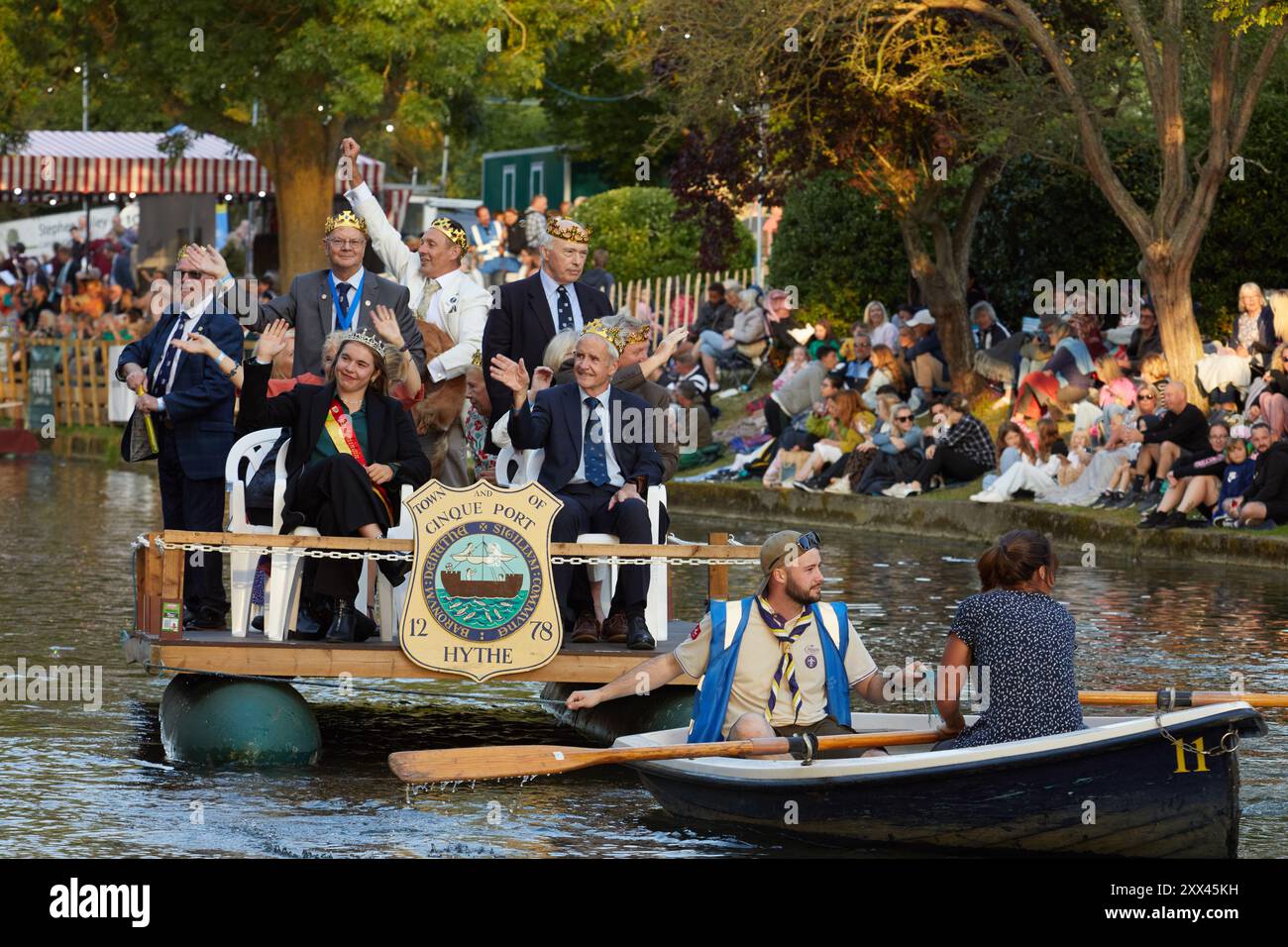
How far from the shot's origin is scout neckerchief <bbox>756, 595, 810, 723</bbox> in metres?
10.1

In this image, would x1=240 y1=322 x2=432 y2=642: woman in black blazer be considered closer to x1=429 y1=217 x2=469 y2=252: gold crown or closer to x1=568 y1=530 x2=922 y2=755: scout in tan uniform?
x1=429 y1=217 x2=469 y2=252: gold crown

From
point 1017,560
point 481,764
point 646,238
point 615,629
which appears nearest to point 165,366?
point 615,629

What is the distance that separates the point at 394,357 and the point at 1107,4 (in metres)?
16.2

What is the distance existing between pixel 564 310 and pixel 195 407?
196 cm

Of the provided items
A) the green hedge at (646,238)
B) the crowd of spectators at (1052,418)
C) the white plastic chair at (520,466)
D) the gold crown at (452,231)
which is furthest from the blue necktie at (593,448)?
the green hedge at (646,238)

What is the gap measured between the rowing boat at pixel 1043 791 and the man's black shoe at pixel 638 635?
207 cm

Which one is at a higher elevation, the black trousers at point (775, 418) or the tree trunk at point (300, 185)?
the tree trunk at point (300, 185)

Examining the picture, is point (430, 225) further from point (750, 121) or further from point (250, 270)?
point (250, 270)

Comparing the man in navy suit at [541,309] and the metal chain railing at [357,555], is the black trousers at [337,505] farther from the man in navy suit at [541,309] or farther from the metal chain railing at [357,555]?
the man in navy suit at [541,309]

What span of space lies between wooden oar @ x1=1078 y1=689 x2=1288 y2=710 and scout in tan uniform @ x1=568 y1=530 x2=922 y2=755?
97 centimetres

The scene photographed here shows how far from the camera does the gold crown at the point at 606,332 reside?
11922 mm

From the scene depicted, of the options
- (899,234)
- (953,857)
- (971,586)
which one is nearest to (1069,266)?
(899,234)

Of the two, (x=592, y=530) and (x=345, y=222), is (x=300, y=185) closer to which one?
(x=345, y=222)

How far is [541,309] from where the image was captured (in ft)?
42.5
